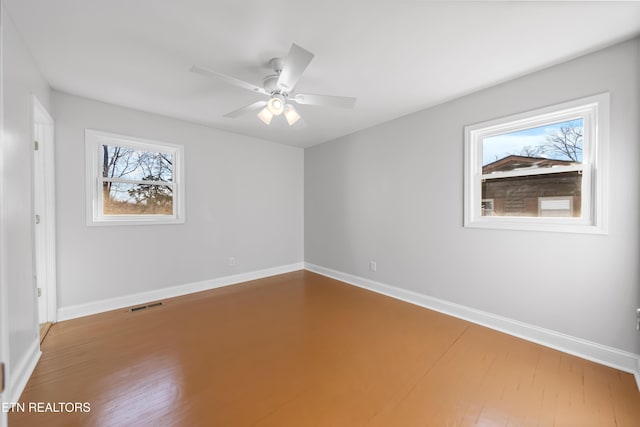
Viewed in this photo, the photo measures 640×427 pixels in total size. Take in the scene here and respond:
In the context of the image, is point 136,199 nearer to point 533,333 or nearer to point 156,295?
point 156,295

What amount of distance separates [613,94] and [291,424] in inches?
130

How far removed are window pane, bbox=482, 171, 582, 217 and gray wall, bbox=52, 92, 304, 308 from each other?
3205 millimetres

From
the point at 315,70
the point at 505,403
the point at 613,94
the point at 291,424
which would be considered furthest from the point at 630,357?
the point at 315,70

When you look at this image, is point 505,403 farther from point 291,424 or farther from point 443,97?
point 443,97

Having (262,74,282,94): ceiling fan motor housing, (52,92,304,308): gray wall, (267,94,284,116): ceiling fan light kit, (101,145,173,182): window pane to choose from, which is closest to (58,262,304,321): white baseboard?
(52,92,304,308): gray wall

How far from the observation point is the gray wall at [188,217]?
2838 millimetres

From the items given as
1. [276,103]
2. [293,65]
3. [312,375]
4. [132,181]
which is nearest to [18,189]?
[132,181]

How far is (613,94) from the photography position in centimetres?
201

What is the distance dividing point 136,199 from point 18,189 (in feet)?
4.91

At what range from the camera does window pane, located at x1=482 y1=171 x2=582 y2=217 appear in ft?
7.40

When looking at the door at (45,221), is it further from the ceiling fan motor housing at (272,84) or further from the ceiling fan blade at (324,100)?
the ceiling fan blade at (324,100)

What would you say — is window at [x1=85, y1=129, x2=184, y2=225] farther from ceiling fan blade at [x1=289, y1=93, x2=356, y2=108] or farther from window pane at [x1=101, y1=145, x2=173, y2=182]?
ceiling fan blade at [x1=289, y1=93, x2=356, y2=108]

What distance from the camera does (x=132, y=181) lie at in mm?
3248

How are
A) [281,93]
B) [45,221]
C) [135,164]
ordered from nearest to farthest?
[281,93]
[45,221]
[135,164]
